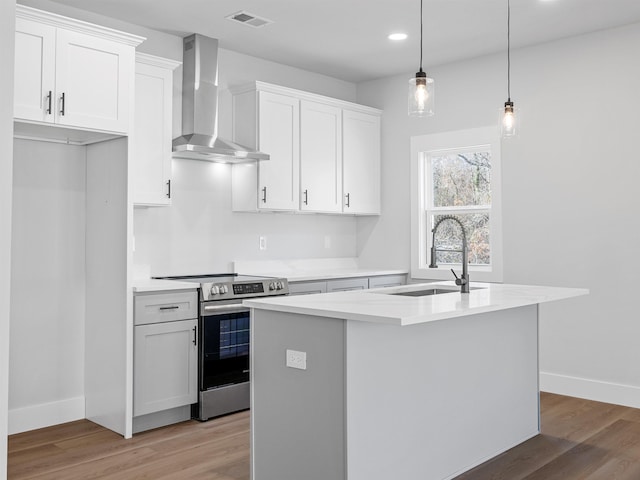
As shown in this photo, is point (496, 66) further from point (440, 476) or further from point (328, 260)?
point (440, 476)

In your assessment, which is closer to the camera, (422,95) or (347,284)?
(422,95)

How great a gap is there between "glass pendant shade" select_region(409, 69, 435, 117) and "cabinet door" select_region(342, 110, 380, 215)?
2671 mm

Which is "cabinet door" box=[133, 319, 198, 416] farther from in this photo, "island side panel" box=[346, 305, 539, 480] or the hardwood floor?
"island side panel" box=[346, 305, 539, 480]

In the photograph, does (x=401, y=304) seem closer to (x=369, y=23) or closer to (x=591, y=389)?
(x=369, y=23)

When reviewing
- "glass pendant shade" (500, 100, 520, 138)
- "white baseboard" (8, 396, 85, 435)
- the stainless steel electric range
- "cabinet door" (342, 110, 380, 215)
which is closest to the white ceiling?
"cabinet door" (342, 110, 380, 215)

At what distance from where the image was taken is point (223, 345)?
419 cm

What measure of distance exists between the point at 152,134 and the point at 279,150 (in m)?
1.19

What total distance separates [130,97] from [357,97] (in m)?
2.90

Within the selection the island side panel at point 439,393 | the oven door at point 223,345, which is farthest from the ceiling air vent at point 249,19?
the island side panel at point 439,393

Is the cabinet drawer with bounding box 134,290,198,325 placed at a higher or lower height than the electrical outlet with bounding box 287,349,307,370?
higher

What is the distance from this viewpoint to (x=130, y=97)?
3.78 m

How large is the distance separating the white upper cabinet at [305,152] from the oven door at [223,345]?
1023mm

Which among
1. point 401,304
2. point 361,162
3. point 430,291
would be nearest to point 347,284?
point 361,162

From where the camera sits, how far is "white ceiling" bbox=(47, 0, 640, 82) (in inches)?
158
